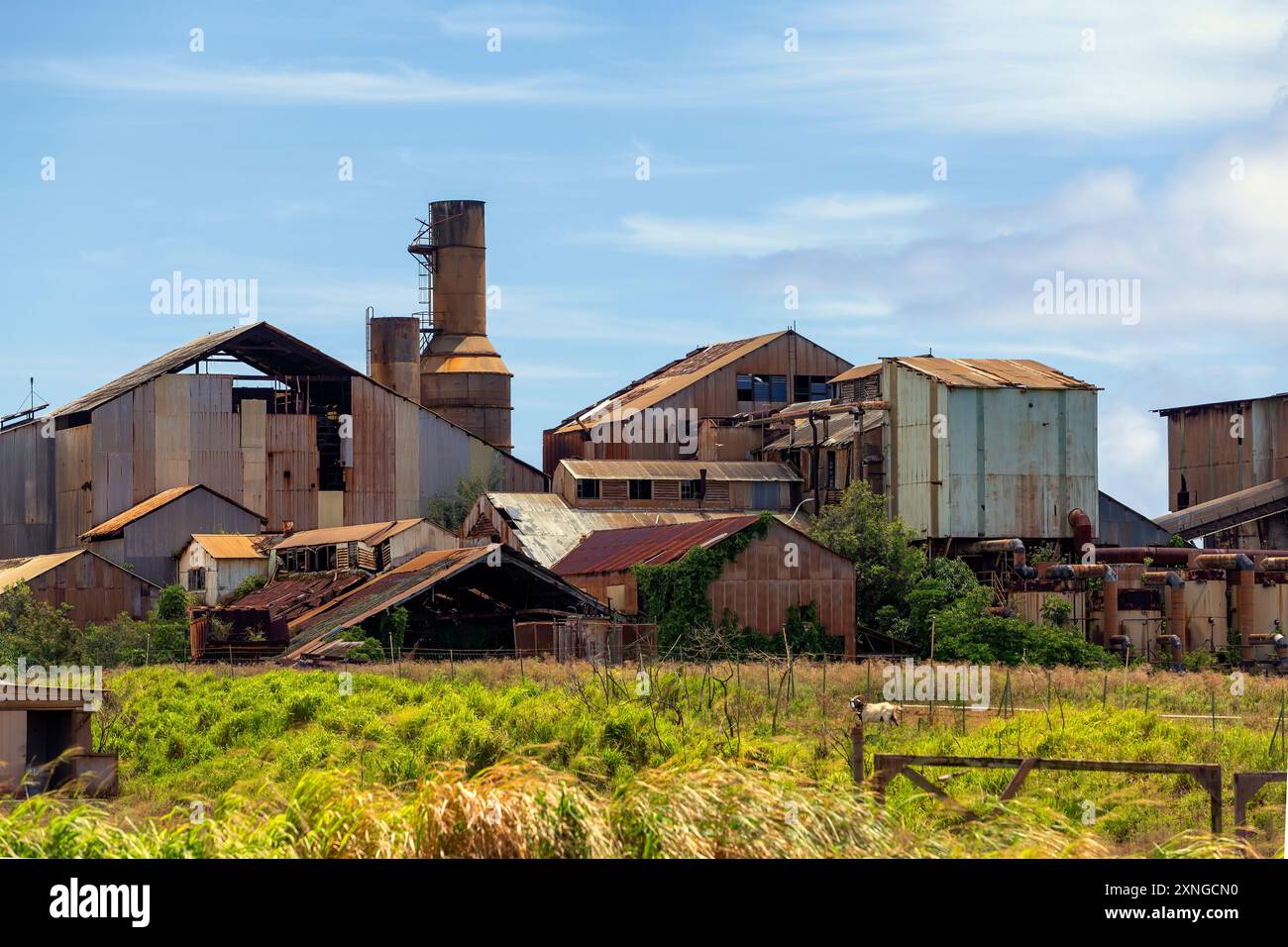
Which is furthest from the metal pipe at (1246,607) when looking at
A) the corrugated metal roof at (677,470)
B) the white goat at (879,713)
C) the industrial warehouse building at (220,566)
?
the industrial warehouse building at (220,566)

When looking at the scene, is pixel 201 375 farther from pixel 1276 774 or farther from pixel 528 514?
pixel 1276 774

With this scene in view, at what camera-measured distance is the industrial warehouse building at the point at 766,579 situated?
40812 millimetres

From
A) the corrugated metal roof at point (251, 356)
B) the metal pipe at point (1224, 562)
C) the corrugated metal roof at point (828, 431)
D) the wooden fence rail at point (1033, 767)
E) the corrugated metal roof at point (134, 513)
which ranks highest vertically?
the corrugated metal roof at point (251, 356)

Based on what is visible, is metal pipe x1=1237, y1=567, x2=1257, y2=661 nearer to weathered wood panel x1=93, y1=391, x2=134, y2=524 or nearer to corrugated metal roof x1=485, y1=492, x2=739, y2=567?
corrugated metal roof x1=485, y1=492, x2=739, y2=567

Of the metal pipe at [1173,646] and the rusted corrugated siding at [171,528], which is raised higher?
the rusted corrugated siding at [171,528]

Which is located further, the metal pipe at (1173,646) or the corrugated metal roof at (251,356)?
the corrugated metal roof at (251,356)

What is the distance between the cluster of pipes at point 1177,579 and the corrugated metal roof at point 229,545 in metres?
20.6

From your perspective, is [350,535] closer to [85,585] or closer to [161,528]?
[161,528]

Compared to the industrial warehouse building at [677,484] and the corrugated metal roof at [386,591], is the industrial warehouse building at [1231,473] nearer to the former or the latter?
the industrial warehouse building at [677,484]

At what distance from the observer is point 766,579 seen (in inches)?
1623

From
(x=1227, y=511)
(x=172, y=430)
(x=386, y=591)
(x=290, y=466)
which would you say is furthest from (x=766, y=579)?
(x=1227, y=511)

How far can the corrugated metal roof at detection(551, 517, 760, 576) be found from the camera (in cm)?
4138

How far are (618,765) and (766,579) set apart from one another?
1910 cm
